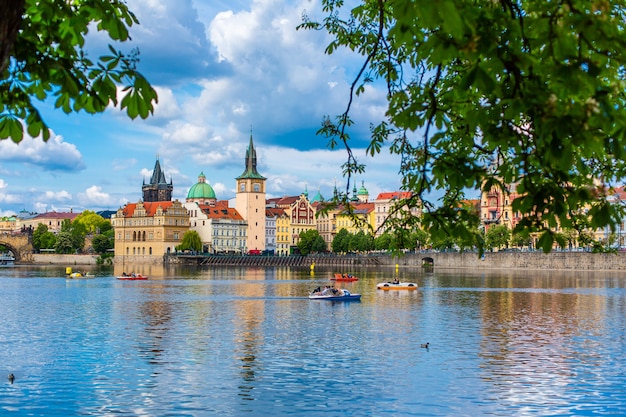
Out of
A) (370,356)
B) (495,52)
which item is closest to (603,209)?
(495,52)

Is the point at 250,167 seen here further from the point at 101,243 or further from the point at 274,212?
the point at 101,243

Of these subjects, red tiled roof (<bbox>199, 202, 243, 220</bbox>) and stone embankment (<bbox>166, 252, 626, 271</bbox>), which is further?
red tiled roof (<bbox>199, 202, 243, 220</bbox>)

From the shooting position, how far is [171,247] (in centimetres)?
15750

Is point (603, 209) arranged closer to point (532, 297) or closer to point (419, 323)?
point (419, 323)

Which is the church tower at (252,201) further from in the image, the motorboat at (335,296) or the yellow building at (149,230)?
the motorboat at (335,296)

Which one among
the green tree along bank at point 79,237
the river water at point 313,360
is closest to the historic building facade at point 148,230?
the green tree along bank at point 79,237

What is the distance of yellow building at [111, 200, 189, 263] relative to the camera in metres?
158

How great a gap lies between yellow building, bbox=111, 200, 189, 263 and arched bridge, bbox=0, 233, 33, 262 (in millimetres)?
Answer: 22072

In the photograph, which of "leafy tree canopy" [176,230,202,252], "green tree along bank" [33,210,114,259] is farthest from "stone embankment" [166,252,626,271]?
"green tree along bank" [33,210,114,259]

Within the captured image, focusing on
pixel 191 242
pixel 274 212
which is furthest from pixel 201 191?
pixel 191 242

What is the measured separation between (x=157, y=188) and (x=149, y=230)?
33397 mm

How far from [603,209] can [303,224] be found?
6702 inches

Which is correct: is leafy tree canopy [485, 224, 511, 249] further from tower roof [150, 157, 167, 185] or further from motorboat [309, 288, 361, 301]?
tower roof [150, 157, 167, 185]

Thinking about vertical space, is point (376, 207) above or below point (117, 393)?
above
